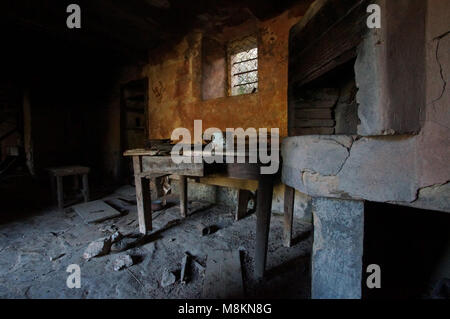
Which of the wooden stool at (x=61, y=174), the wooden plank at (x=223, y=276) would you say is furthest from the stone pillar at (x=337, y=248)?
the wooden stool at (x=61, y=174)

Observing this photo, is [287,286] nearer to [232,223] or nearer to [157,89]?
[232,223]

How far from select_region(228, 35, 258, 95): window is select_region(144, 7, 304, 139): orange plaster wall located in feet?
1.32

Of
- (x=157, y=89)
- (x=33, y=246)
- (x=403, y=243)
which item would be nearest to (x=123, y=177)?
(x=157, y=89)

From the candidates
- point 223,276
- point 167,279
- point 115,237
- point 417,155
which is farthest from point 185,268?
point 417,155

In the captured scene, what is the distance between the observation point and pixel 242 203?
3303 mm

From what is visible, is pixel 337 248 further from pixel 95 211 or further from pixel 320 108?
pixel 95 211

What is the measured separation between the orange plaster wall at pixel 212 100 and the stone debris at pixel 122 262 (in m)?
2.59

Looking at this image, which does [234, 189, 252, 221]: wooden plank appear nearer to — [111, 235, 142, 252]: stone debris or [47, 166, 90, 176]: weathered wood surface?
[111, 235, 142, 252]: stone debris

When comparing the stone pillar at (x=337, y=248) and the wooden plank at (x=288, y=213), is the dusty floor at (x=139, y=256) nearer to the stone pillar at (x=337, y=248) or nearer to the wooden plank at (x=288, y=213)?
the wooden plank at (x=288, y=213)

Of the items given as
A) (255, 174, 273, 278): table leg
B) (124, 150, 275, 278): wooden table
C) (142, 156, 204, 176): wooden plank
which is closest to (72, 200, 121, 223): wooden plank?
(124, 150, 275, 278): wooden table

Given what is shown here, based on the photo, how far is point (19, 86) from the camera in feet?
17.5

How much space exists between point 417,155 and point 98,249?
276cm

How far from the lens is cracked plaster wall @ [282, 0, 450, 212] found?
1.03 m

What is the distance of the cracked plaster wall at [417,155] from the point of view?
1.03 m
